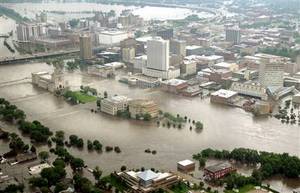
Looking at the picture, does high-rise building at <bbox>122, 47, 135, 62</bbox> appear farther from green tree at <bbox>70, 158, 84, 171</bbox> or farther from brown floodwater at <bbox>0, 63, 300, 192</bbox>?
green tree at <bbox>70, 158, 84, 171</bbox>

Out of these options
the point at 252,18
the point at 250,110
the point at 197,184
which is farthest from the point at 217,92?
the point at 252,18

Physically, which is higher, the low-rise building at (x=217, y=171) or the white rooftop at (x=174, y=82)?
the white rooftop at (x=174, y=82)

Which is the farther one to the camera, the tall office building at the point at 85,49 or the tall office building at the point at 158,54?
the tall office building at the point at 85,49

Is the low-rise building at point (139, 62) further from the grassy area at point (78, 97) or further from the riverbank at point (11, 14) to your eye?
the riverbank at point (11, 14)

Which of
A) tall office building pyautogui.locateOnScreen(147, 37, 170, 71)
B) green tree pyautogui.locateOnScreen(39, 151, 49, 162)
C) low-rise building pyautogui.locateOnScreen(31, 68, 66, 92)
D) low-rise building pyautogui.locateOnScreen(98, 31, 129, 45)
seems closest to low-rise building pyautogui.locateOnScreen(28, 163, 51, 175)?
green tree pyautogui.locateOnScreen(39, 151, 49, 162)

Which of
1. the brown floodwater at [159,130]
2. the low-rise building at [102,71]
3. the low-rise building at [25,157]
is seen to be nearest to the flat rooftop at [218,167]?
the brown floodwater at [159,130]

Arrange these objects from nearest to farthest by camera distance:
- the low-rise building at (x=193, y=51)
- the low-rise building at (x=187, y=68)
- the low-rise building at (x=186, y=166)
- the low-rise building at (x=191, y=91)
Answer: the low-rise building at (x=186, y=166), the low-rise building at (x=191, y=91), the low-rise building at (x=187, y=68), the low-rise building at (x=193, y=51)

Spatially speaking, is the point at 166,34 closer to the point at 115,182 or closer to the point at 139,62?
the point at 139,62
